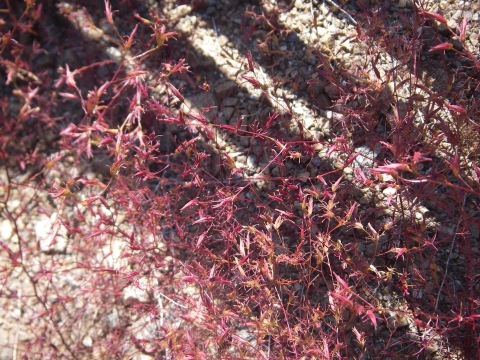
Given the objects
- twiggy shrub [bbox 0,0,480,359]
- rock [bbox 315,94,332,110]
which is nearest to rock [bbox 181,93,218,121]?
twiggy shrub [bbox 0,0,480,359]

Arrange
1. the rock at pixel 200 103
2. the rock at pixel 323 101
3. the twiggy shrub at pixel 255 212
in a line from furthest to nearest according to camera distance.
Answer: the rock at pixel 200 103 < the rock at pixel 323 101 < the twiggy shrub at pixel 255 212

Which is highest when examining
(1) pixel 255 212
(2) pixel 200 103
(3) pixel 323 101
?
(3) pixel 323 101

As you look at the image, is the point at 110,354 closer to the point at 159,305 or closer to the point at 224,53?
the point at 159,305

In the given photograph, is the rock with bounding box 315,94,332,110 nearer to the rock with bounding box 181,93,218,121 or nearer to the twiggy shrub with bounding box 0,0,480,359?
the twiggy shrub with bounding box 0,0,480,359

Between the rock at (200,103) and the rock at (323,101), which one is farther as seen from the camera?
the rock at (200,103)

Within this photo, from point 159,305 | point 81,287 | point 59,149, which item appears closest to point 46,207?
point 59,149

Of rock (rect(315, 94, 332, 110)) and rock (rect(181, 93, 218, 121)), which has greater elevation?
rock (rect(315, 94, 332, 110))

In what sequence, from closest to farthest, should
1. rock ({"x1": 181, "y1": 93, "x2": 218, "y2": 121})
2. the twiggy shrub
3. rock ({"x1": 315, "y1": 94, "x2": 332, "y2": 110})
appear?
the twiggy shrub → rock ({"x1": 315, "y1": 94, "x2": 332, "y2": 110}) → rock ({"x1": 181, "y1": 93, "x2": 218, "y2": 121})

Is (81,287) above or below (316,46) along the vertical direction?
below

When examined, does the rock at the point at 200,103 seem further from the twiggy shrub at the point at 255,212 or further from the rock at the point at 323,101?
the rock at the point at 323,101

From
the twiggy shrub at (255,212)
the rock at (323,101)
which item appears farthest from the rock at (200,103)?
the rock at (323,101)

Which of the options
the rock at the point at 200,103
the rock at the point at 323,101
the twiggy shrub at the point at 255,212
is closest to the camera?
the twiggy shrub at the point at 255,212
